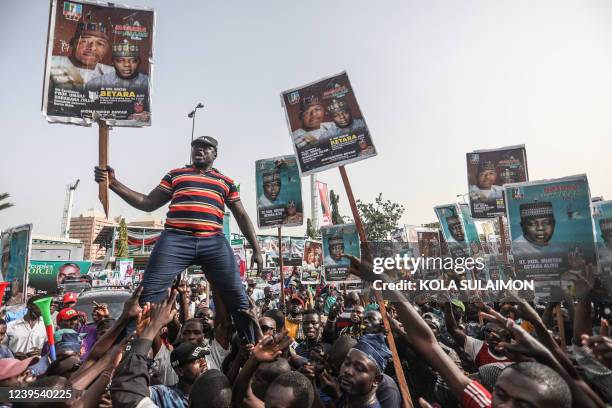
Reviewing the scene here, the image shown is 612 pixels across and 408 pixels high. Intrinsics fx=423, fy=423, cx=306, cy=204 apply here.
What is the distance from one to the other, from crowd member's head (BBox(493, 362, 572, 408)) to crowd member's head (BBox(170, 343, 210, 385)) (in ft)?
6.86

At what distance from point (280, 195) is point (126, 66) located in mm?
5873

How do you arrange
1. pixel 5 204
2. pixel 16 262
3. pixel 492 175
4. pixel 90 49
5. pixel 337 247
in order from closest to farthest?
pixel 90 49 < pixel 16 262 < pixel 492 175 < pixel 337 247 < pixel 5 204

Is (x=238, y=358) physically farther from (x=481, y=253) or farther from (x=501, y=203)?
(x=481, y=253)

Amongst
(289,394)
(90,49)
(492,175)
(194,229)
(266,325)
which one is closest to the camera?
(289,394)

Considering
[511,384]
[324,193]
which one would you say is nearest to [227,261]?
[511,384]

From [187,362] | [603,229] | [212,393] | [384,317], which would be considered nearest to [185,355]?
[187,362]

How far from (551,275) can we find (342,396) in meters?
3.37

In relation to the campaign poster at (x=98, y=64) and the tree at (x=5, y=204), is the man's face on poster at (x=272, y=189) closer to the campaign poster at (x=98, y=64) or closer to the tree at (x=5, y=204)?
the campaign poster at (x=98, y=64)

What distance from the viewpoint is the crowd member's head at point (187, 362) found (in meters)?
3.07

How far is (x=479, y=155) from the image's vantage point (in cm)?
1027

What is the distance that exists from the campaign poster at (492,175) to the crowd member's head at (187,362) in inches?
343

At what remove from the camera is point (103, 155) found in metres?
3.49

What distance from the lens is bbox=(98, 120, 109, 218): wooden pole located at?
3.25m

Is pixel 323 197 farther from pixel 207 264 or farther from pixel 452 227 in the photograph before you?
pixel 207 264
